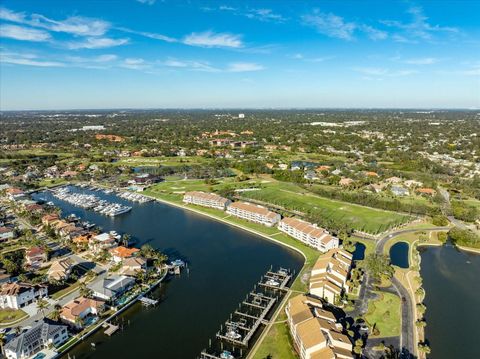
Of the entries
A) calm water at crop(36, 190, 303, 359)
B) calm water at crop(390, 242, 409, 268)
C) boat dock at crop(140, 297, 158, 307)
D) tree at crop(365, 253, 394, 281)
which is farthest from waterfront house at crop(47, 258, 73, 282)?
calm water at crop(390, 242, 409, 268)

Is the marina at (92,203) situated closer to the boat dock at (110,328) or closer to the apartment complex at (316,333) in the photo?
the boat dock at (110,328)

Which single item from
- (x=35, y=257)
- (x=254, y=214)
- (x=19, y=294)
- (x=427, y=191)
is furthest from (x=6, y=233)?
(x=427, y=191)

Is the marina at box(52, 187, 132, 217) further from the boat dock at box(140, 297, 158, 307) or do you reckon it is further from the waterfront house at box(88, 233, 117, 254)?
the boat dock at box(140, 297, 158, 307)

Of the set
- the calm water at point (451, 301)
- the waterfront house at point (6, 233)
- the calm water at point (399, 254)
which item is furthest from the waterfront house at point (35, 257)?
A: the calm water at point (399, 254)

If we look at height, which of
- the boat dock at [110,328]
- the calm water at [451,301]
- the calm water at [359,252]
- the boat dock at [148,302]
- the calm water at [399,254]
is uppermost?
the calm water at [359,252]

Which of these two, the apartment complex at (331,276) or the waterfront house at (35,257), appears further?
the waterfront house at (35,257)

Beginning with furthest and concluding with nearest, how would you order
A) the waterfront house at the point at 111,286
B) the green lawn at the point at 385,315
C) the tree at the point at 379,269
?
the tree at the point at 379,269 → the waterfront house at the point at 111,286 → the green lawn at the point at 385,315

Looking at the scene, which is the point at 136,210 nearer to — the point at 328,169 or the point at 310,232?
the point at 310,232

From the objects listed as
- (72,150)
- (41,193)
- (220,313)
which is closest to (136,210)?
(41,193)
